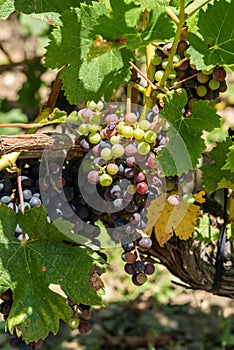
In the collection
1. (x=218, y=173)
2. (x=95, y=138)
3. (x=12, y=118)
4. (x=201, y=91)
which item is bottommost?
(x=12, y=118)

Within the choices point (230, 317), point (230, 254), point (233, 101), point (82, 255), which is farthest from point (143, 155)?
point (230, 317)

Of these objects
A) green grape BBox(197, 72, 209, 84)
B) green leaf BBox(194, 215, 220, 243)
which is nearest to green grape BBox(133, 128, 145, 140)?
green grape BBox(197, 72, 209, 84)

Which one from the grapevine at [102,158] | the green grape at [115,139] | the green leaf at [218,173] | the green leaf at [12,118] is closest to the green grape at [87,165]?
the grapevine at [102,158]

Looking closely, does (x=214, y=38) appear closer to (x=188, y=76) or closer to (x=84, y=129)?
(x=188, y=76)

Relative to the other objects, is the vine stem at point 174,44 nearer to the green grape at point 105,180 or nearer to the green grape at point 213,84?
the green grape at point 213,84

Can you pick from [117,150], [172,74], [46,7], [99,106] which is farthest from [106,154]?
[46,7]

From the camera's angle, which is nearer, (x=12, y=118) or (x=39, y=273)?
(x=39, y=273)
